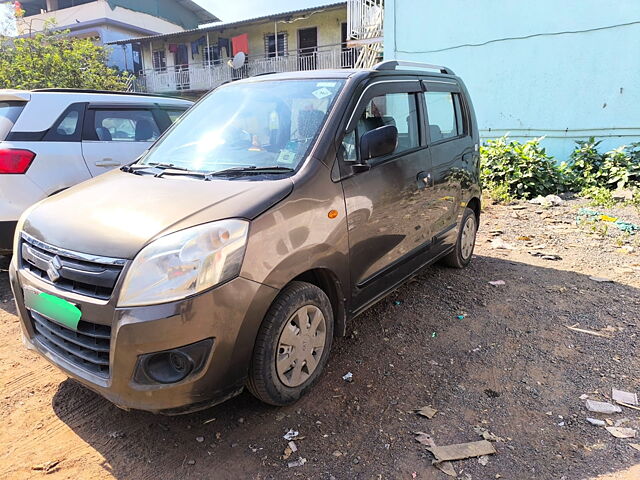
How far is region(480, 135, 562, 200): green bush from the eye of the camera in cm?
807

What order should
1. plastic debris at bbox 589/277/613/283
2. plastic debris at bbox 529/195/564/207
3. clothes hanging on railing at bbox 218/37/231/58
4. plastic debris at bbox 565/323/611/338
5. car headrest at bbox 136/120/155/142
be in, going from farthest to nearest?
clothes hanging on railing at bbox 218/37/231/58 < plastic debris at bbox 529/195/564/207 < car headrest at bbox 136/120/155/142 < plastic debris at bbox 589/277/613/283 < plastic debris at bbox 565/323/611/338

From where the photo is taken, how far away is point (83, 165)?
4.41 meters

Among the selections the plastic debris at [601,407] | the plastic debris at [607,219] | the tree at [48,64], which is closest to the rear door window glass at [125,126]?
the plastic debris at [601,407]

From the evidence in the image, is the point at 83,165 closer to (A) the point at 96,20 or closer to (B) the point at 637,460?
(B) the point at 637,460

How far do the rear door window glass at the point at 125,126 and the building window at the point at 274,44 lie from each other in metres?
15.4

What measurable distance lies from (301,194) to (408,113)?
1577mm

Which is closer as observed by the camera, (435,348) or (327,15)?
(435,348)

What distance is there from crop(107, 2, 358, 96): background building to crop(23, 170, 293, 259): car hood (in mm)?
15323

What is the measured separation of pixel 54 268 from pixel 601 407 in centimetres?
304

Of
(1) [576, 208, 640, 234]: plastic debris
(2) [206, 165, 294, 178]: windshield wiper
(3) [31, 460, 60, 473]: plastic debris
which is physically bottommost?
(3) [31, 460, 60, 473]: plastic debris

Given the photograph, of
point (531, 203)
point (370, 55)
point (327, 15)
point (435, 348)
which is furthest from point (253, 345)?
point (327, 15)

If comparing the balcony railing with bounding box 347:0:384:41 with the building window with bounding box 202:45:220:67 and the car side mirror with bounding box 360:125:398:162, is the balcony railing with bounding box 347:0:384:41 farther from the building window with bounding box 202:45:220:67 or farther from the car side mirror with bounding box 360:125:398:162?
the car side mirror with bounding box 360:125:398:162

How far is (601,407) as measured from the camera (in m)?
2.59

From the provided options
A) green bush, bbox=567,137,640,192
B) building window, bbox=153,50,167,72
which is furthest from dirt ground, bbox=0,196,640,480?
building window, bbox=153,50,167,72
